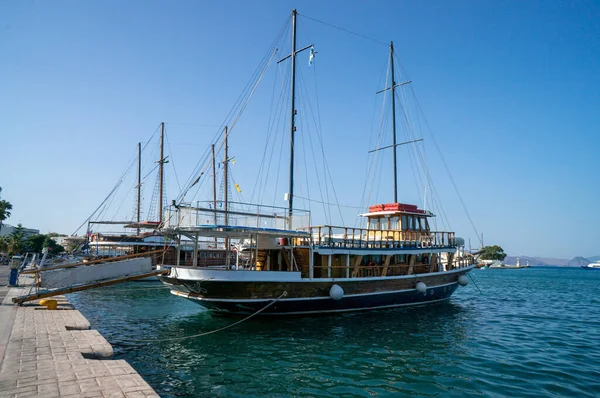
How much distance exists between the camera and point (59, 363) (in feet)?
25.7

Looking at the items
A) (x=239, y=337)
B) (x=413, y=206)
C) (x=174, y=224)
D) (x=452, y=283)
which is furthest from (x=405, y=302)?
(x=174, y=224)

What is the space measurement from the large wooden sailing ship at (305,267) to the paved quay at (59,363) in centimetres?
515

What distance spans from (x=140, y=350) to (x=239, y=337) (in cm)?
348

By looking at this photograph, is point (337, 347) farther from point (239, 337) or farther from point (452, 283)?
point (452, 283)

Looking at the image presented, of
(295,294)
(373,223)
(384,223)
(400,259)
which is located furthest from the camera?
(373,223)

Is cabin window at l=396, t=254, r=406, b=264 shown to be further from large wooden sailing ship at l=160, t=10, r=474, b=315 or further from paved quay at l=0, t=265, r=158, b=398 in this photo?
paved quay at l=0, t=265, r=158, b=398

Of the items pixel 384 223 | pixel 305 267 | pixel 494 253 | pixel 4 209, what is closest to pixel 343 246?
pixel 305 267

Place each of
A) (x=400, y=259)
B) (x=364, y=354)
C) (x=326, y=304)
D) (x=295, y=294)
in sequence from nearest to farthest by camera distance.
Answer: (x=364, y=354) < (x=295, y=294) < (x=326, y=304) < (x=400, y=259)

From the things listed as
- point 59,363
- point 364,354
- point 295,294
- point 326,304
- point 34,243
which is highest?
point 34,243

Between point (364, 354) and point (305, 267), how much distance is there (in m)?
6.57

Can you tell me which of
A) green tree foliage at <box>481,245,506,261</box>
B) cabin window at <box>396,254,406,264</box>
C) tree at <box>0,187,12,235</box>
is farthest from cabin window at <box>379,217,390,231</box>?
green tree foliage at <box>481,245,506,261</box>

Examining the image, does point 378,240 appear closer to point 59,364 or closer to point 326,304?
point 326,304

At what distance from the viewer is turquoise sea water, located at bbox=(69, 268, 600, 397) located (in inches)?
366

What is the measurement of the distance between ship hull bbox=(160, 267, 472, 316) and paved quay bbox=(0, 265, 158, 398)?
486 centimetres
